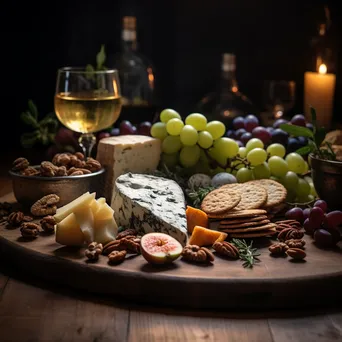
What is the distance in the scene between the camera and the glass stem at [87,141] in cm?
202

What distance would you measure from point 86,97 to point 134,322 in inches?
33.7

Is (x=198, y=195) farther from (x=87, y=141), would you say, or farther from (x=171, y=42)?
(x=171, y=42)

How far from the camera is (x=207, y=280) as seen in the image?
1.31 metres

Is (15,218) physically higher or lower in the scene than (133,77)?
lower

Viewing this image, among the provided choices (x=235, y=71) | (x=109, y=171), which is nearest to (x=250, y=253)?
(x=109, y=171)

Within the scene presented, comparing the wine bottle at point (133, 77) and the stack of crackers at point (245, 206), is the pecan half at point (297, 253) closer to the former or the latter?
the stack of crackers at point (245, 206)

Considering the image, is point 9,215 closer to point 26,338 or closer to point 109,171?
point 109,171

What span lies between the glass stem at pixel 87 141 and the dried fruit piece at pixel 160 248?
65 cm

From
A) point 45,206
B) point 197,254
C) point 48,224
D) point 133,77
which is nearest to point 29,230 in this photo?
point 48,224

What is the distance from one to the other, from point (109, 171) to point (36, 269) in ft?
1.61

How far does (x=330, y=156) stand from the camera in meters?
1.74

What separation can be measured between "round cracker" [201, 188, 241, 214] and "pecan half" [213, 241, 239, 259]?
5.4 inches

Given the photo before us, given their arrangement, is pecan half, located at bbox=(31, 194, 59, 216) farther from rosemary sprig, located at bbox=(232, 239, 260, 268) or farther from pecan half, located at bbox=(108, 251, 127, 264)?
rosemary sprig, located at bbox=(232, 239, 260, 268)

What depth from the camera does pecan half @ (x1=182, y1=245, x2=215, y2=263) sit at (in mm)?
1401
